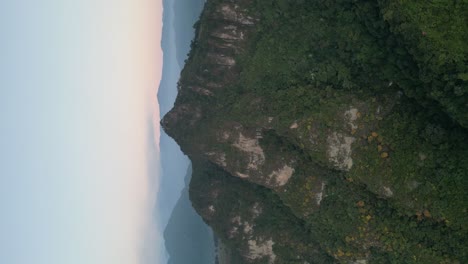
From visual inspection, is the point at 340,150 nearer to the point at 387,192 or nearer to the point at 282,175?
the point at 387,192

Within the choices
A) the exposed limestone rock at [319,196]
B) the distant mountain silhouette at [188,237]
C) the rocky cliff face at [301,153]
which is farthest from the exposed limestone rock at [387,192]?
the distant mountain silhouette at [188,237]

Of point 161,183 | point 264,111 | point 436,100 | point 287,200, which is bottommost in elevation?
point 161,183

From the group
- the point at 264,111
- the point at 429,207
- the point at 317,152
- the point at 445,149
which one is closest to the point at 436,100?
the point at 445,149

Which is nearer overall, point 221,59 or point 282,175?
point 282,175

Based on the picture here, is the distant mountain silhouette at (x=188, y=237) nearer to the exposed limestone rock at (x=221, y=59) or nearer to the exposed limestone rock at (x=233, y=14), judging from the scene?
the exposed limestone rock at (x=221, y=59)

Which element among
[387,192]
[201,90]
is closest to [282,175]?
[387,192]

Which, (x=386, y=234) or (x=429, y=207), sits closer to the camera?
(x=429, y=207)

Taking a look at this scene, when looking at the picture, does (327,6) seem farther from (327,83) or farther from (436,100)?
(436,100)
